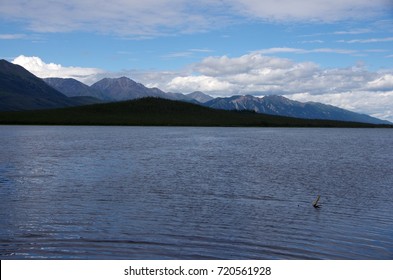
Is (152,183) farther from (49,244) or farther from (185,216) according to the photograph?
(49,244)

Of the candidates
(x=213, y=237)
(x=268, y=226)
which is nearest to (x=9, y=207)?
(x=213, y=237)

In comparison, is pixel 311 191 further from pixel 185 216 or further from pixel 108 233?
pixel 108 233

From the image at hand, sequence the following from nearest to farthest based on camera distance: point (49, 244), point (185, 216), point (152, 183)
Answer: point (49, 244)
point (185, 216)
point (152, 183)

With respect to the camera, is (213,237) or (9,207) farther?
(9,207)

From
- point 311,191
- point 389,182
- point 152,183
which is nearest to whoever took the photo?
point 311,191

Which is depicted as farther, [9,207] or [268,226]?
[9,207]

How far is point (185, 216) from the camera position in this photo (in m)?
21.2

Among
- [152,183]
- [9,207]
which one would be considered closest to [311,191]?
[152,183]

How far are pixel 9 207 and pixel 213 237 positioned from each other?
1076 centimetres

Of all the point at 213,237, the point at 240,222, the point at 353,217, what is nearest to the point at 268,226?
the point at 240,222
